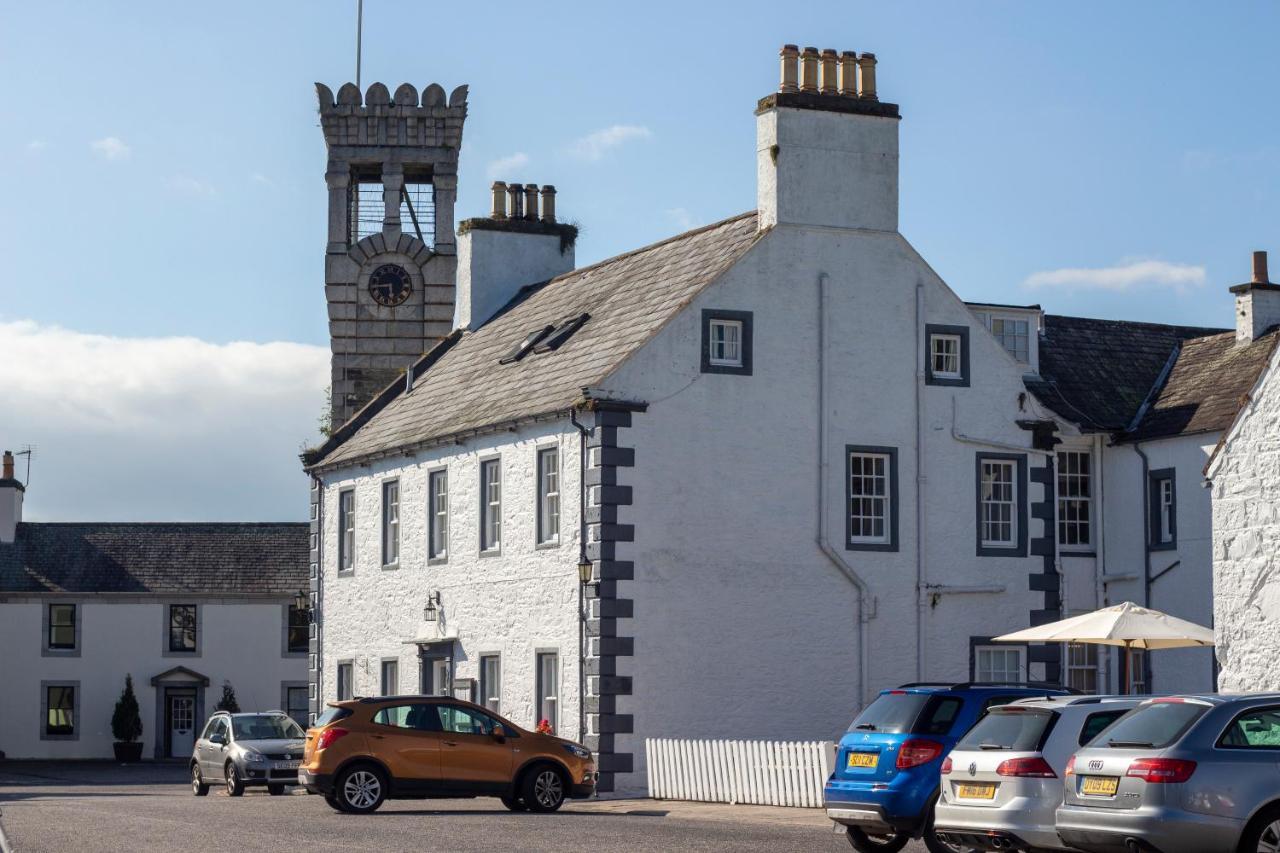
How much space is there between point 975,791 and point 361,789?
455 inches

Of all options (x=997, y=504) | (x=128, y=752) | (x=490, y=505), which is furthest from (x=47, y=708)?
(x=997, y=504)

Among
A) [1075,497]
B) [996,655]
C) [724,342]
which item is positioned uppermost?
[724,342]

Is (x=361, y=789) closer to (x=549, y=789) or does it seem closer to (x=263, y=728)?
(x=549, y=789)

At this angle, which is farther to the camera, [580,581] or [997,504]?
[997,504]

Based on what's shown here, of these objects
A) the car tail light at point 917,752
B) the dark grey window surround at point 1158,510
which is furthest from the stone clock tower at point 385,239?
the car tail light at point 917,752

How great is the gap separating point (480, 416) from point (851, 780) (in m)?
17.4

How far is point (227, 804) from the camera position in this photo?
30.1m

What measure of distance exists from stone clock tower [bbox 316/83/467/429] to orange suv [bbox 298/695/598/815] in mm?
31126

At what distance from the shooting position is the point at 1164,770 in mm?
15961

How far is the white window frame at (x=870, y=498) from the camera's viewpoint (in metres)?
34.0

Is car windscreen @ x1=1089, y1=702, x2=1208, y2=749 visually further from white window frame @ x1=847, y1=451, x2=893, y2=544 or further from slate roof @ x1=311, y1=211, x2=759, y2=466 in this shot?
white window frame @ x1=847, y1=451, x2=893, y2=544

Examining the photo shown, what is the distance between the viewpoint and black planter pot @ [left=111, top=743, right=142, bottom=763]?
6231 centimetres

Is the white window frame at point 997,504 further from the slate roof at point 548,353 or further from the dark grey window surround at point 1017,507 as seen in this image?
the slate roof at point 548,353

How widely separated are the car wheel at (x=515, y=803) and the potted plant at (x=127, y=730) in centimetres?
3669
